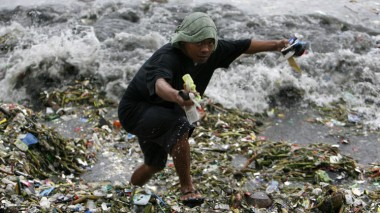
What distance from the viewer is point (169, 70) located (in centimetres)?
340

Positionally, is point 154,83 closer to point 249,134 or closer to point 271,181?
point 271,181

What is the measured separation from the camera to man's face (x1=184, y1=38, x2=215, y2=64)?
355 centimetres

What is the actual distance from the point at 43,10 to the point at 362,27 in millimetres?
5513

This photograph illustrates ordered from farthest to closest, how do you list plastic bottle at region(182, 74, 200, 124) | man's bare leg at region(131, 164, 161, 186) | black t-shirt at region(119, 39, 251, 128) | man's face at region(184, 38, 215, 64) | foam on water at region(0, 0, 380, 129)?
1. foam on water at region(0, 0, 380, 129)
2. man's bare leg at region(131, 164, 161, 186)
3. man's face at region(184, 38, 215, 64)
4. black t-shirt at region(119, 39, 251, 128)
5. plastic bottle at region(182, 74, 200, 124)

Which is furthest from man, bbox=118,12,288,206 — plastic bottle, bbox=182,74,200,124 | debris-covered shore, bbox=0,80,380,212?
debris-covered shore, bbox=0,80,380,212

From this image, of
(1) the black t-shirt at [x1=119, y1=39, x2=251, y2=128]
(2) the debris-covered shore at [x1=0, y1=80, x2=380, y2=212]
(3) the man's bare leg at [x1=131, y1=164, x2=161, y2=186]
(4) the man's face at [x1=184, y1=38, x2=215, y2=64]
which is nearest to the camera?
(1) the black t-shirt at [x1=119, y1=39, x2=251, y2=128]

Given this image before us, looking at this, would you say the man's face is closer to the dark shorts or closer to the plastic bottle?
the dark shorts

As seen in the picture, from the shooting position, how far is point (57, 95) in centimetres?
661

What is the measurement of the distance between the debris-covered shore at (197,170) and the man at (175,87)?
0.37 metres

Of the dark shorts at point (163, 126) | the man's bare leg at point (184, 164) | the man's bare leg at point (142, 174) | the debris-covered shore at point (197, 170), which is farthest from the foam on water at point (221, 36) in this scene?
the dark shorts at point (163, 126)

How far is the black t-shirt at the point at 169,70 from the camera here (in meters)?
3.42

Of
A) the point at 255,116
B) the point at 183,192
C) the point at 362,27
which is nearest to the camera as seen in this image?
the point at 183,192

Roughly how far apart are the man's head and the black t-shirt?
0.06 m

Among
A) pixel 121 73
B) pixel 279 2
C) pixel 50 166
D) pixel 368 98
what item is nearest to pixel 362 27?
pixel 279 2
